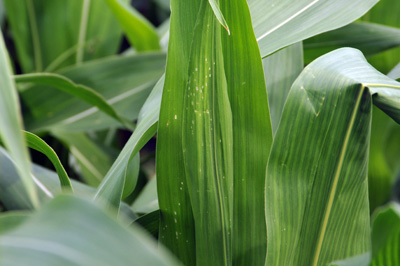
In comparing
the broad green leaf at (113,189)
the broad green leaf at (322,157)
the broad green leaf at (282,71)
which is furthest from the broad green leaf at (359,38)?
the broad green leaf at (113,189)

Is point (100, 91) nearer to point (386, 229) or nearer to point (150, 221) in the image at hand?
point (150, 221)

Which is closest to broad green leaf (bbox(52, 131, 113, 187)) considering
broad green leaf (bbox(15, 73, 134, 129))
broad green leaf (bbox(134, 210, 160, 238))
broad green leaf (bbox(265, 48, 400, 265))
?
broad green leaf (bbox(15, 73, 134, 129))

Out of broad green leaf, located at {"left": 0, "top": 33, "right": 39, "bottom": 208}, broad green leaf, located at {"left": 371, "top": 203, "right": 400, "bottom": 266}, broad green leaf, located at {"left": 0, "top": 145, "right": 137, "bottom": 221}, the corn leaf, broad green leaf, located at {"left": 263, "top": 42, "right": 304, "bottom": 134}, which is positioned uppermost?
broad green leaf, located at {"left": 0, "top": 33, "right": 39, "bottom": 208}

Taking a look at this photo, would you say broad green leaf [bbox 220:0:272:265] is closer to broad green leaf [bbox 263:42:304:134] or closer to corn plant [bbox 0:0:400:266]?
corn plant [bbox 0:0:400:266]

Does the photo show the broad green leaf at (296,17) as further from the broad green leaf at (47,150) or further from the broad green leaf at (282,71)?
the broad green leaf at (47,150)

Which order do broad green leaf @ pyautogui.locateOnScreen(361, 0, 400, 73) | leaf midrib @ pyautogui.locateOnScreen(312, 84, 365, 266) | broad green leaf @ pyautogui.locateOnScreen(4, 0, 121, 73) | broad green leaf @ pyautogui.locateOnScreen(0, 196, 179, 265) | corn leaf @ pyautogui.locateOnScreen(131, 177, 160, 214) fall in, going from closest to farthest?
broad green leaf @ pyautogui.locateOnScreen(0, 196, 179, 265), leaf midrib @ pyautogui.locateOnScreen(312, 84, 365, 266), corn leaf @ pyautogui.locateOnScreen(131, 177, 160, 214), broad green leaf @ pyautogui.locateOnScreen(361, 0, 400, 73), broad green leaf @ pyautogui.locateOnScreen(4, 0, 121, 73)

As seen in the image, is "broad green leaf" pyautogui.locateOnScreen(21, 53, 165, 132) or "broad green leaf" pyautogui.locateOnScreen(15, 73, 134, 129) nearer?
"broad green leaf" pyautogui.locateOnScreen(15, 73, 134, 129)

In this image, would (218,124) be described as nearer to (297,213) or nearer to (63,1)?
(297,213)
